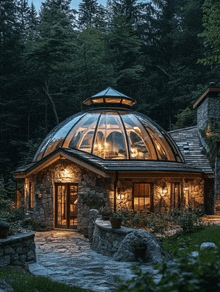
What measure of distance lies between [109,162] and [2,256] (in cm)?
715

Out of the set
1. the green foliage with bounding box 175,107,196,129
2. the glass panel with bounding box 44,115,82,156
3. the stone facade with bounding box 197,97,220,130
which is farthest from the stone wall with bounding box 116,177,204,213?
the green foliage with bounding box 175,107,196,129

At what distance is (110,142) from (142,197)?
2759 millimetres

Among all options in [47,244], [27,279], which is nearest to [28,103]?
[47,244]

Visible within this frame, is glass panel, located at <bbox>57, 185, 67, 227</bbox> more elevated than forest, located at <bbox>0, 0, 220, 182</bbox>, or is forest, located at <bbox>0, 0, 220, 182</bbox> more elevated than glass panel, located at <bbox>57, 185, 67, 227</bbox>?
forest, located at <bbox>0, 0, 220, 182</bbox>

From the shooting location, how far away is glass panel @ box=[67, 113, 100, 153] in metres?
14.3

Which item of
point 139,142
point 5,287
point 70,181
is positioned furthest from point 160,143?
point 5,287

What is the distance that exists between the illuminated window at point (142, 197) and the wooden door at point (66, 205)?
251 cm

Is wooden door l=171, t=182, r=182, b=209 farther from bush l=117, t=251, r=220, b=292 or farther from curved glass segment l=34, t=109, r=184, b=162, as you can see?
bush l=117, t=251, r=220, b=292

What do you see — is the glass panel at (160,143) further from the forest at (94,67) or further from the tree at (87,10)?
the tree at (87,10)

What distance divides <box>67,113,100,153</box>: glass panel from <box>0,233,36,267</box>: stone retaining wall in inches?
277

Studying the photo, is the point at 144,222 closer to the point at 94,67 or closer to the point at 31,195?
the point at 31,195

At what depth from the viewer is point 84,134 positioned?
14648 millimetres

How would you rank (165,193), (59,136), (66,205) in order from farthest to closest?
(59,136), (165,193), (66,205)

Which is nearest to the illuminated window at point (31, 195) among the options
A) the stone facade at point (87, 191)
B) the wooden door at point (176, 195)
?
the stone facade at point (87, 191)
